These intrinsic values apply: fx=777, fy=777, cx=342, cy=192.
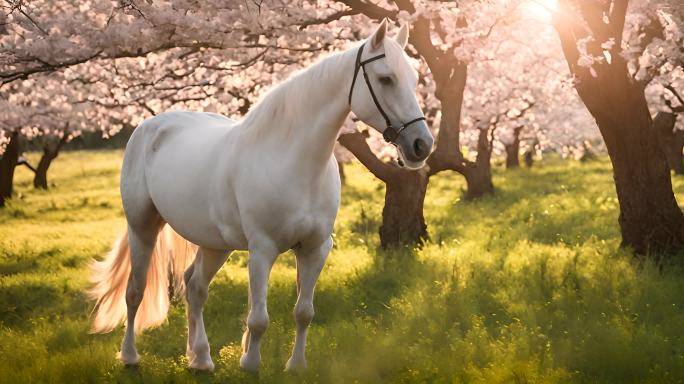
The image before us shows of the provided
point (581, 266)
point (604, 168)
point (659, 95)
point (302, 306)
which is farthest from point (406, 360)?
point (604, 168)

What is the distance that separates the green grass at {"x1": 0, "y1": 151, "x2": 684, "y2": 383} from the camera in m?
5.78

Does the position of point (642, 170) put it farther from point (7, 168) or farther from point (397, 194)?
point (7, 168)

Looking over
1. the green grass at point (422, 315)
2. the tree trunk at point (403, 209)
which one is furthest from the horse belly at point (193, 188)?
the tree trunk at point (403, 209)

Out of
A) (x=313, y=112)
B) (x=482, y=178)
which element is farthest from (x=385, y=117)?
(x=482, y=178)

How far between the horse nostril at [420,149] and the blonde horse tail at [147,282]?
3.01 metres

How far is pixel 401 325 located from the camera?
23.1ft

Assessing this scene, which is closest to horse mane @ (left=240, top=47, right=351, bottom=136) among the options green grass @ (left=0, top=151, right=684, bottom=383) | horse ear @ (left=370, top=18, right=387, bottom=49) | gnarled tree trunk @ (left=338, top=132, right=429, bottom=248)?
horse ear @ (left=370, top=18, right=387, bottom=49)

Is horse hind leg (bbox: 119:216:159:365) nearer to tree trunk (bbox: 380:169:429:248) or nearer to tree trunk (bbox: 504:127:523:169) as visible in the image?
tree trunk (bbox: 380:169:429:248)

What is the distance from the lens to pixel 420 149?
4.93m

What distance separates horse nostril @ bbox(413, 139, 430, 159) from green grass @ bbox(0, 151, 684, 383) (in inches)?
64.1

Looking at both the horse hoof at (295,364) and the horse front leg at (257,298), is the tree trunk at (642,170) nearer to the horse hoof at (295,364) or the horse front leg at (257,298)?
the horse hoof at (295,364)

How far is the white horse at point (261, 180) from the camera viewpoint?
199 inches

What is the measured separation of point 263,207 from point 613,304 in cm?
390

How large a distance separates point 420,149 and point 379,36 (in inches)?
30.4
